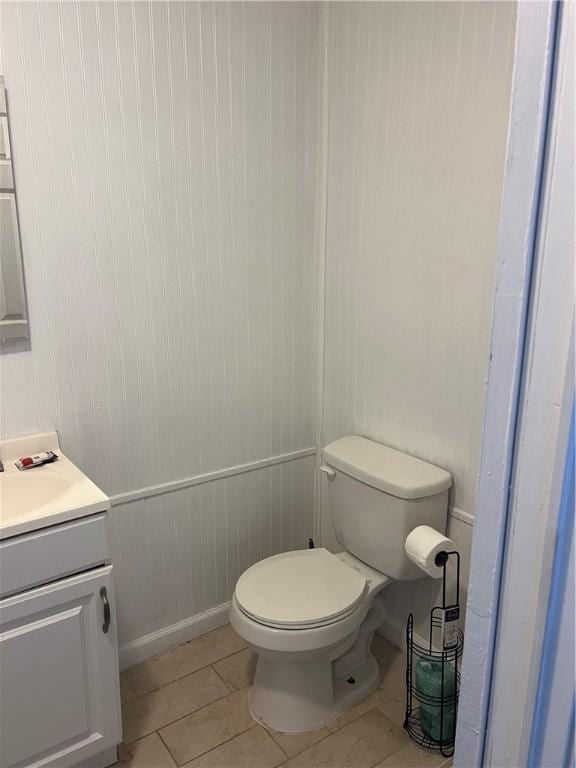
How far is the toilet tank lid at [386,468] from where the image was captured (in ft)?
5.94

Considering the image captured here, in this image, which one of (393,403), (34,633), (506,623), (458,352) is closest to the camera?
(506,623)

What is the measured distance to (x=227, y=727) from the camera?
5.95 ft

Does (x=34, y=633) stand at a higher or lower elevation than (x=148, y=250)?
lower

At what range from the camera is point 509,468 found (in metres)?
0.54

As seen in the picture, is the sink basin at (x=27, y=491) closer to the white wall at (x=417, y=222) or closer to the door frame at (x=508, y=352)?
the white wall at (x=417, y=222)

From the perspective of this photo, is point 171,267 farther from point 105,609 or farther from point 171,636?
point 171,636

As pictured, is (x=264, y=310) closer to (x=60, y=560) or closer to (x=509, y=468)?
(x=60, y=560)

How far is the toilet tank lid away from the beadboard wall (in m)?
0.34

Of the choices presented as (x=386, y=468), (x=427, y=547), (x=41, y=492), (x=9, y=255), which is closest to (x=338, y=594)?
(x=427, y=547)

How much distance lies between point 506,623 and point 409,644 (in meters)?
1.41

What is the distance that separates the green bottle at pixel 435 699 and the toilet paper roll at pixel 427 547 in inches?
12.4

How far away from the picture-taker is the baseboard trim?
2.07 meters

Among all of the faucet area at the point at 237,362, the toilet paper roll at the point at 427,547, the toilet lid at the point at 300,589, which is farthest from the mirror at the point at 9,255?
the toilet paper roll at the point at 427,547

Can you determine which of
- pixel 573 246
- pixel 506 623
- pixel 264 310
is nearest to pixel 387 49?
pixel 264 310
